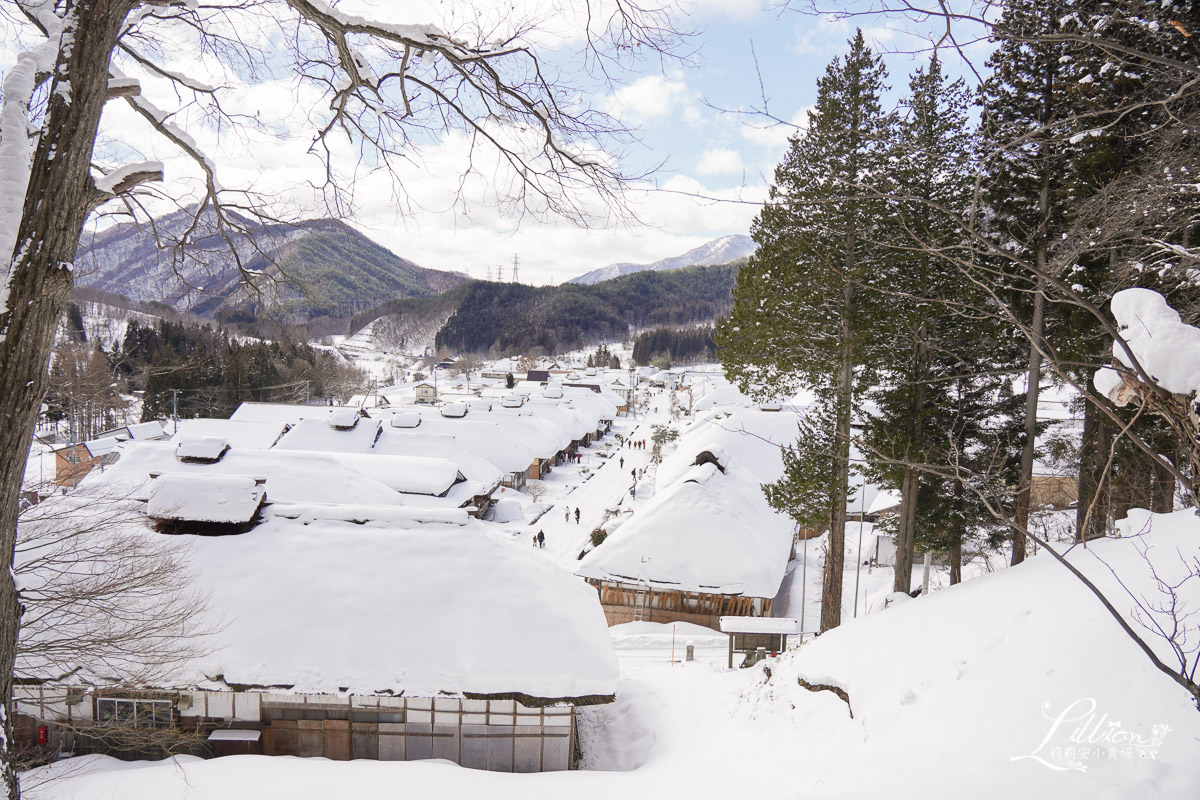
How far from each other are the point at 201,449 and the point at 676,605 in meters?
17.3

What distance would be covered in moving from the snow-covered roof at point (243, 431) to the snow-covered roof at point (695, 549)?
24339 millimetres

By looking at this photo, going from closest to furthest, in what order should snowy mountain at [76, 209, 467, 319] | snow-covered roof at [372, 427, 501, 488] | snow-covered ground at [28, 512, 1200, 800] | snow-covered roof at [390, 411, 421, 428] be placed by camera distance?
snow-covered ground at [28, 512, 1200, 800] < snowy mountain at [76, 209, 467, 319] < snow-covered roof at [372, 427, 501, 488] < snow-covered roof at [390, 411, 421, 428]

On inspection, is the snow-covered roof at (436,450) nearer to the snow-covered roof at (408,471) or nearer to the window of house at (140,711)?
the snow-covered roof at (408,471)

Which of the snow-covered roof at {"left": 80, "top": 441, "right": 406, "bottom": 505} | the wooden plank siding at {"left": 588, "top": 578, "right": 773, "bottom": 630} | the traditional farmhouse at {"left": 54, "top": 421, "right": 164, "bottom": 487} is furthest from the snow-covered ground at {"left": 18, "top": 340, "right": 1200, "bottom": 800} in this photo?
the traditional farmhouse at {"left": 54, "top": 421, "right": 164, "bottom": 487}

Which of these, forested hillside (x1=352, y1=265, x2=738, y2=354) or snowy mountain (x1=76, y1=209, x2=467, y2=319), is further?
forested hillside (x1=352, y1=265, x2=738, y2=354)

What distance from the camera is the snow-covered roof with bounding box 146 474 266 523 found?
11.5 m

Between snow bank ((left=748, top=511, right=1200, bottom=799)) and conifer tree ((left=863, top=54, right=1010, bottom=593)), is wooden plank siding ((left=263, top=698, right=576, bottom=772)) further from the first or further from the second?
conifer tree ((left=863, top=54, right=1010, bottom=593))

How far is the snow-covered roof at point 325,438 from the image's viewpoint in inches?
1202

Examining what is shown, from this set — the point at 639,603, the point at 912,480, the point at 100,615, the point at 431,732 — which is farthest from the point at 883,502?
the point at 100,615

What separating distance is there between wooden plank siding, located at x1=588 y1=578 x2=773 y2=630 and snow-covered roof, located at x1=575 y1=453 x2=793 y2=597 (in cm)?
56

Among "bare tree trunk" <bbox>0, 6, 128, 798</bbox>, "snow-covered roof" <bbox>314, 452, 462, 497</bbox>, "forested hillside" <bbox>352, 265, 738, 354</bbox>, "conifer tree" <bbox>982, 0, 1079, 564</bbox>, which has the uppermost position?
"forested hillside" <bbox>352, 265, 738, 354</bbox>

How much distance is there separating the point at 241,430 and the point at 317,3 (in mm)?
38251

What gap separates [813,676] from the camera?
917 centimetres

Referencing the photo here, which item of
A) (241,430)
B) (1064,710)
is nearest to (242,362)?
(241,430)
